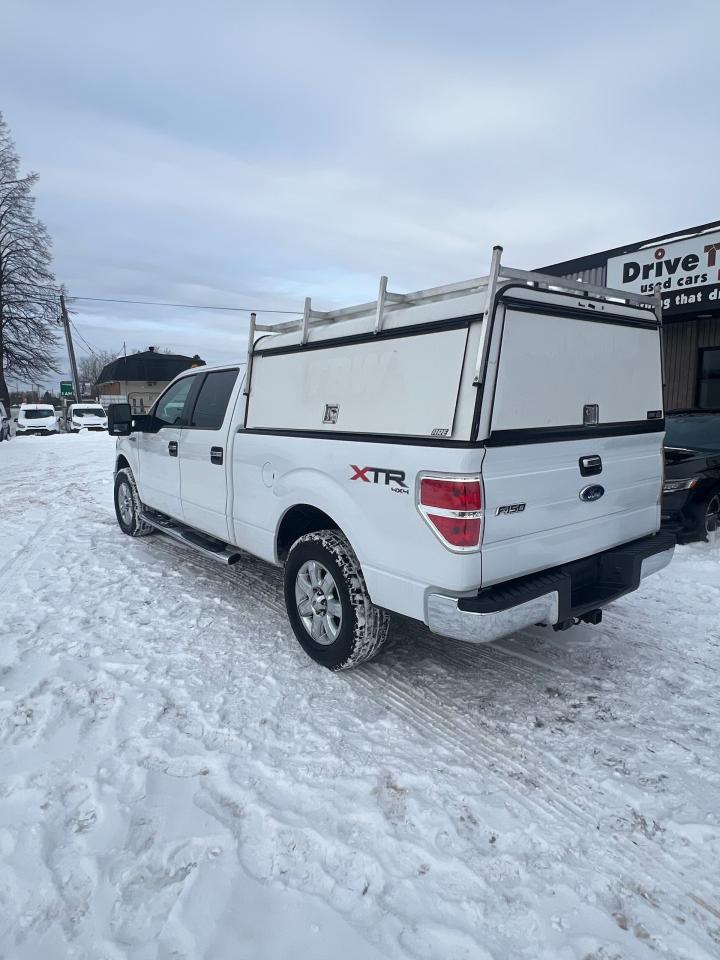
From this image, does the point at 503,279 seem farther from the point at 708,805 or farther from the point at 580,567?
the point at 708,805

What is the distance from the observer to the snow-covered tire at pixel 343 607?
11.4 feet

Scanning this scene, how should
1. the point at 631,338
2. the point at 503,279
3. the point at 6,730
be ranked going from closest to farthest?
the point at 503,279
the point at 6,730
the point at 631,338

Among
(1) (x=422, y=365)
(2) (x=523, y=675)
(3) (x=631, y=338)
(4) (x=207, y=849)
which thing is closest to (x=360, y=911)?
(4) (x=207, y=849)

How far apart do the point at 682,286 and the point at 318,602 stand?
383 inches

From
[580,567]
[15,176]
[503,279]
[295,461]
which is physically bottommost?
[580,567]

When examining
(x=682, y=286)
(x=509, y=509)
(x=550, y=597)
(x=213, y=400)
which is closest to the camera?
(x=509, y=509)

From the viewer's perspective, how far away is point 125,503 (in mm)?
7031

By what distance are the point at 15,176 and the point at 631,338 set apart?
110 ft

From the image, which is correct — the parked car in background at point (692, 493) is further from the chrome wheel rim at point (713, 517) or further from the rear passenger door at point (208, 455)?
the rear passenger door at point (208, 455)

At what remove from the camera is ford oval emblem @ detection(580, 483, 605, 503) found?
3331 mm

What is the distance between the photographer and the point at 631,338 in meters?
3.69

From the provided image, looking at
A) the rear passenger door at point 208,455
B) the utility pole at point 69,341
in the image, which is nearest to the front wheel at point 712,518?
the rear passenger door at point 208,455

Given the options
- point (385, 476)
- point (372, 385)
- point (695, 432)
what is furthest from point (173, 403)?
point (695, 432)

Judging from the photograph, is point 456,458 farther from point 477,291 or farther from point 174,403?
point 174,403
